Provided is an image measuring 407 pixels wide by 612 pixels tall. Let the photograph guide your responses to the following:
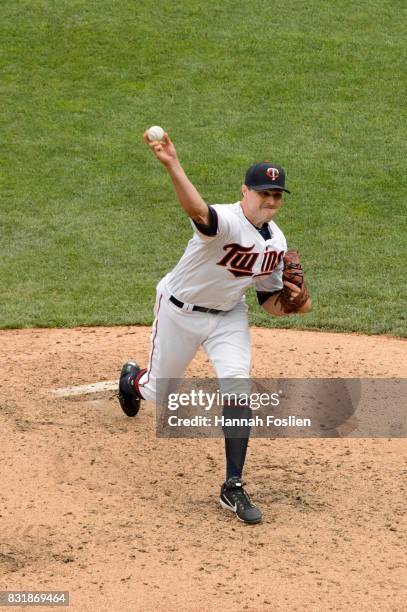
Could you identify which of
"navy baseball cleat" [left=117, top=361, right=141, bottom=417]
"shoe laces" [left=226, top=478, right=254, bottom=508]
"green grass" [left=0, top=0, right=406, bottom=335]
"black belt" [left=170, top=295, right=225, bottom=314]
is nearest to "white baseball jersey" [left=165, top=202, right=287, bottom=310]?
"black belt" [left=170, top=295, right=225, bottom=314]

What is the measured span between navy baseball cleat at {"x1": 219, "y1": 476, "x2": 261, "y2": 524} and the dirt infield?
0.05 metres

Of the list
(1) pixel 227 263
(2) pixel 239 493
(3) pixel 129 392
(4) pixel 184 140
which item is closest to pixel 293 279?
(1) pixel 227 263

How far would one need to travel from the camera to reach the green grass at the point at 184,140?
9570 millimetres

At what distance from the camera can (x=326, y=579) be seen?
15.5ft

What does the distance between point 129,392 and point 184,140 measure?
22.2 ft

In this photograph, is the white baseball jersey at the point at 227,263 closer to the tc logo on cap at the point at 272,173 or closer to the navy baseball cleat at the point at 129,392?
the tc logo on cap at the point at 272,173

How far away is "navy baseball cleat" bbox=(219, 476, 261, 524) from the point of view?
5.29 m

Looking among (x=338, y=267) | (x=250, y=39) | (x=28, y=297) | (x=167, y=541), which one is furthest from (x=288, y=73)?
(x=167, y=541)

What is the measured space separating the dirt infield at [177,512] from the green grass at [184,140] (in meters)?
2.14

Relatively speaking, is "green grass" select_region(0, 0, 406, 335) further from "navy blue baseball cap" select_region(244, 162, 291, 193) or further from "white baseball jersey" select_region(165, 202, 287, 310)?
"navy blue baseball cap" select_region(244, 162, 291, 193)

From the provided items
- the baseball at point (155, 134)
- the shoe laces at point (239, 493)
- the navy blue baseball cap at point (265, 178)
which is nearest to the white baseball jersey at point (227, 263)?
the navy blue baseball cap at point (265, 178)

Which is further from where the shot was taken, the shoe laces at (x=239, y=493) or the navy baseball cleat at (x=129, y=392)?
the navy baseball cleat at (x=129, y=392)

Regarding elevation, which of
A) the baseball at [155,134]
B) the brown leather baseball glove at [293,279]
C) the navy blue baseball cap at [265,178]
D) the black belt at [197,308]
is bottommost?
the black belt at [197,308]

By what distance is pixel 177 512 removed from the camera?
5422 mm
